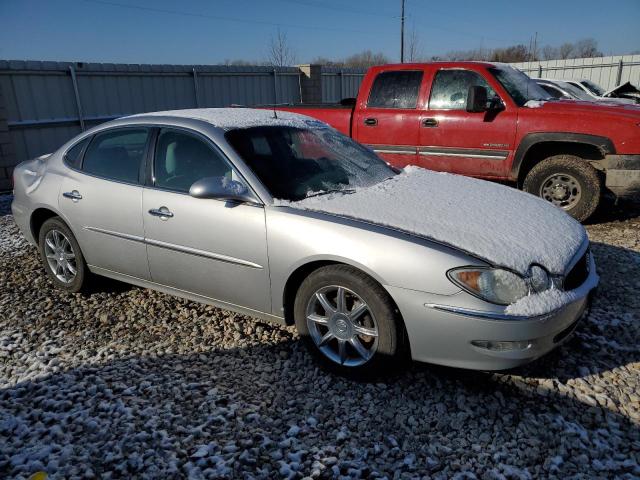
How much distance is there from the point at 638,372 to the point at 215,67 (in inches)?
547

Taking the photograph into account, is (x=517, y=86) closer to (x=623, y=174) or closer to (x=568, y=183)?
(x=568, y=183)

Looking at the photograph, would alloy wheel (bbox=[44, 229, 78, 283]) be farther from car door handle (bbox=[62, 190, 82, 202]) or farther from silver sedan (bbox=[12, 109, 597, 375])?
car door handle (bbox=[62, 190, 82, 202])

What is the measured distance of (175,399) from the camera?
2906 mm

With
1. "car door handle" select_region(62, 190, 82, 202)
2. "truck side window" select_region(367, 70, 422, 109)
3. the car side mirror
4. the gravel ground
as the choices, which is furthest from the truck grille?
"truck side window" select_region(367, 70, 422, 109)

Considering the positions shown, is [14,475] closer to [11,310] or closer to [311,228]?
[311,228]

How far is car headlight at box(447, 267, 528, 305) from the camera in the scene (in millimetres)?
2547

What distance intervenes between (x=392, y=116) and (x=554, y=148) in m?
2.08

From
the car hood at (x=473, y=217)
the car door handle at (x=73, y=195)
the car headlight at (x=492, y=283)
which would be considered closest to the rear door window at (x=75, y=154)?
the car door handle at (x=73, y=195)

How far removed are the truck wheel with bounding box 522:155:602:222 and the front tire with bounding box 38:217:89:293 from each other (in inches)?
196

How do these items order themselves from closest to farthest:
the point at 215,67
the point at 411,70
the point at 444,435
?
the point at 444,435, the point at 411,70, the point at 215,67

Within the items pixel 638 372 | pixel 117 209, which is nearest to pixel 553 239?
pixel 638 372

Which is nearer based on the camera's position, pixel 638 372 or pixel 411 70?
pixel 638 372

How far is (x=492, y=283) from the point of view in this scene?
2.56 metres

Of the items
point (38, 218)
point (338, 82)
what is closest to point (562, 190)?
point (38, 218)
